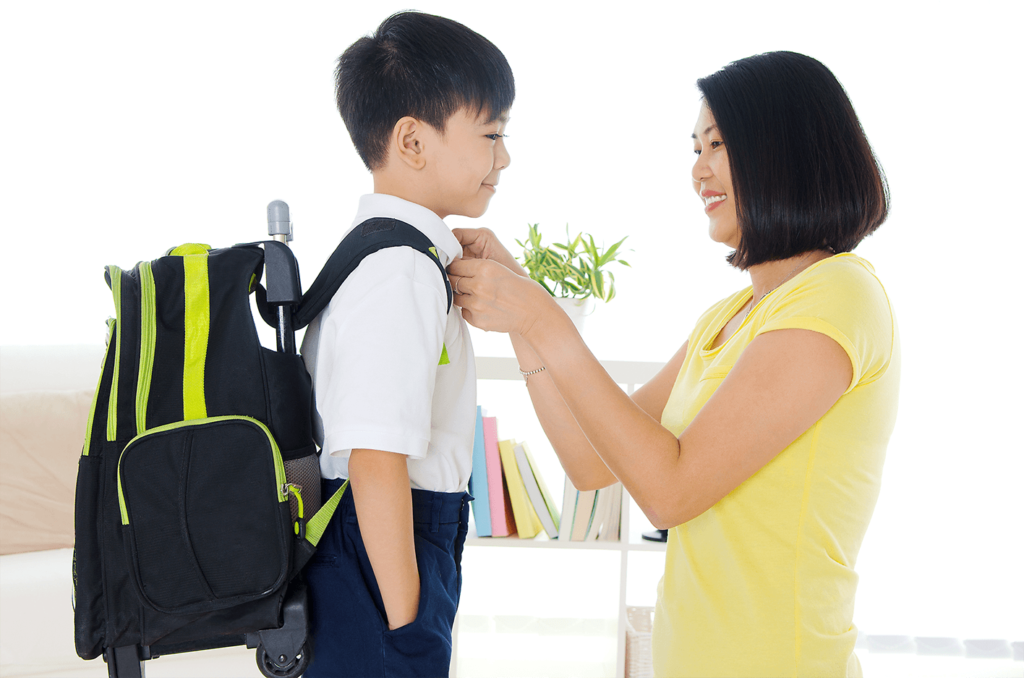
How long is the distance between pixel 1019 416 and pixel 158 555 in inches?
111

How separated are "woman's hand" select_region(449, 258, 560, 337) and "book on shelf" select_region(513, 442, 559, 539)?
3.27 feet

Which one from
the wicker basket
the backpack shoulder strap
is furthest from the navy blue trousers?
the wicker basket

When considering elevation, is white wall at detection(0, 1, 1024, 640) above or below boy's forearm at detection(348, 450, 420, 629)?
above

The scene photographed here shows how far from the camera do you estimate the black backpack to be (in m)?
0.74

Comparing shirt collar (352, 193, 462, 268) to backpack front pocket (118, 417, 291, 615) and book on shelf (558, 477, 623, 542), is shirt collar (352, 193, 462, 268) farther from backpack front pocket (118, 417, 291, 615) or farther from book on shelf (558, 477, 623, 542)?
book on shelf (558, 477, 623, 542)

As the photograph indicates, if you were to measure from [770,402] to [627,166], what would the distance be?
1.94 metres

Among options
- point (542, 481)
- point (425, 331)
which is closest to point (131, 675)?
point (425, 331)

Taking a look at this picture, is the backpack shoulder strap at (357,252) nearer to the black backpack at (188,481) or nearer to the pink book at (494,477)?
the black backpack at (188,481)

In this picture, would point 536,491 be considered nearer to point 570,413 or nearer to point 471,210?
point 570,413

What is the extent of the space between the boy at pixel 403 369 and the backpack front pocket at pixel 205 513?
0.09m

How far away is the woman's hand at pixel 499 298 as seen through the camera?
934 millimetres

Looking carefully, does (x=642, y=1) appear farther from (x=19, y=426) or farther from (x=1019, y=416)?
(x=19, y=426)

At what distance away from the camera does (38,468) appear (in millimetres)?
2094

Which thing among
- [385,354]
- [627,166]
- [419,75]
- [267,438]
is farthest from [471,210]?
[627,166]
